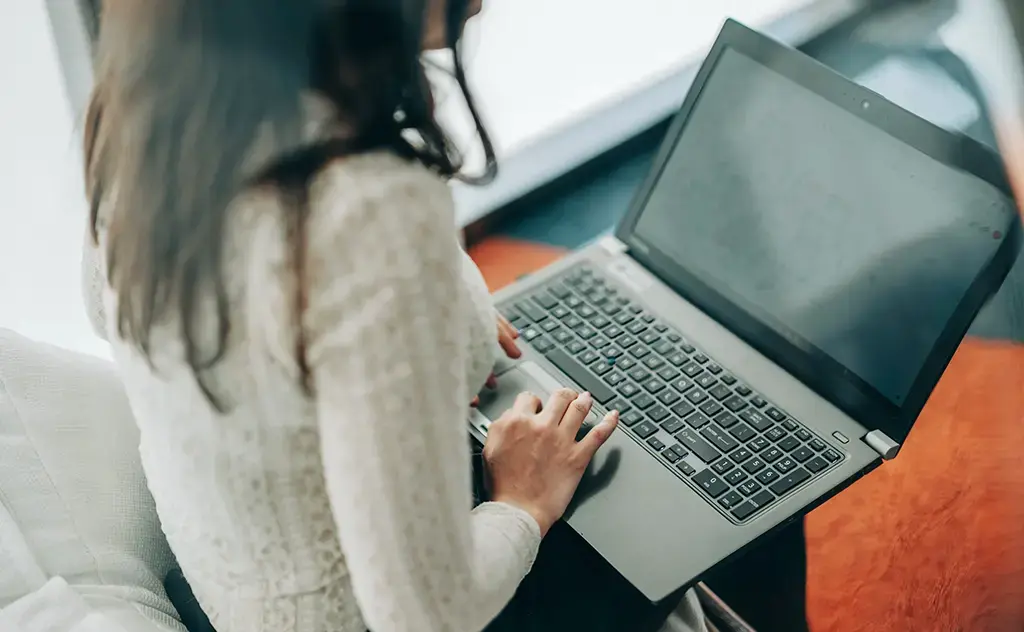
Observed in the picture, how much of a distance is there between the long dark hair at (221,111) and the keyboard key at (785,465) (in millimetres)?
438

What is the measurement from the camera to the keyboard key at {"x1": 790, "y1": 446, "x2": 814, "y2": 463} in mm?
845

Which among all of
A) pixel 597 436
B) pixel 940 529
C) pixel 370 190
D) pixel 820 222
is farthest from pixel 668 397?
pixel 370 190

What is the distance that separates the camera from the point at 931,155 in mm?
832

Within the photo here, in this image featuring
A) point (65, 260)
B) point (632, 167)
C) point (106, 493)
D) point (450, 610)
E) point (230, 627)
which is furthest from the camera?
point (632, 167)

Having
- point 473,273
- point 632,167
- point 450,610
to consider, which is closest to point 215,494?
point 450,610

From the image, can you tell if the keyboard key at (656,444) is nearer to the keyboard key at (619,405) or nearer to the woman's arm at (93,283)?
the keyboard key at (619,405)

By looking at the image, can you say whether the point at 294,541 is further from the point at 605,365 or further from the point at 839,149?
the point at 839,149

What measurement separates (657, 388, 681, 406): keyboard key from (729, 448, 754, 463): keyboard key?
0.08 m

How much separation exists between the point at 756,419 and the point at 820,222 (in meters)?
0.19

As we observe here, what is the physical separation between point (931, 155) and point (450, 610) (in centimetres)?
54

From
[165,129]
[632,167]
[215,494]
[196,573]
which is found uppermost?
[165,129]

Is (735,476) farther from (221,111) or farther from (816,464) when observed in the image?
(221,111)

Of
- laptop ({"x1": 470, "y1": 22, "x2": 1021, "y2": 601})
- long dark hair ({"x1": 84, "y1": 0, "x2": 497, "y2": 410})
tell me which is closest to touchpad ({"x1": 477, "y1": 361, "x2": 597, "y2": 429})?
laptop ({"x1": 470, "y1": 22, "x2": 1021, "y2": 601})

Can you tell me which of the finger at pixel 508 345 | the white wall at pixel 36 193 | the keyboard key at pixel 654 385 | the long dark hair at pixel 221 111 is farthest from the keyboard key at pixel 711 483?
the white wall at pixel 36 193
